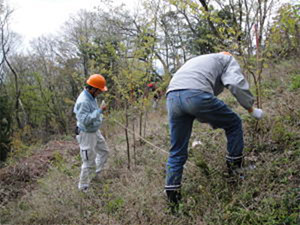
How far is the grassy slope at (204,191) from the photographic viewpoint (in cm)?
230

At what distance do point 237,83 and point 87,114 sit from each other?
2208mm

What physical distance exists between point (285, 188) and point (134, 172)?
90.6 inches

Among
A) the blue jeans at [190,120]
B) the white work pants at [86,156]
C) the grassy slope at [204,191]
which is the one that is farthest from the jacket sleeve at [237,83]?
the white work pants at [86,156]

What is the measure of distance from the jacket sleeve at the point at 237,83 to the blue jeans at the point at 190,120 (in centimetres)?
16

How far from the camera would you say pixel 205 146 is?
3.69 meters

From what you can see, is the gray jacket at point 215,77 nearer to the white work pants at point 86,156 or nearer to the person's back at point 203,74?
the person's back at point 203,74

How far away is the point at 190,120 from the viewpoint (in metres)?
2.60

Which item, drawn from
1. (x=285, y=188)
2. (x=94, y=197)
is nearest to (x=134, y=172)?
(x=94, y=197)

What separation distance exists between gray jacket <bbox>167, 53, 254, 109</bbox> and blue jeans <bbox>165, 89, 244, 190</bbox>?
0.09 meters

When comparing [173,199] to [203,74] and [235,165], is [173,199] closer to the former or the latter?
[235,165]

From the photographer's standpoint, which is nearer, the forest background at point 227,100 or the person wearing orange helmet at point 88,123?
the forest background at point 227,100

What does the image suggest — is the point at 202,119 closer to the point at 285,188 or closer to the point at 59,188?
the point at 285,188

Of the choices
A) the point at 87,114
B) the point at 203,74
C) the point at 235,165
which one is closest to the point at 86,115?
the point at 87,114

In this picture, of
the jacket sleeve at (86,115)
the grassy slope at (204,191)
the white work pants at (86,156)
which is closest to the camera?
the grassy slope at (204,191)
